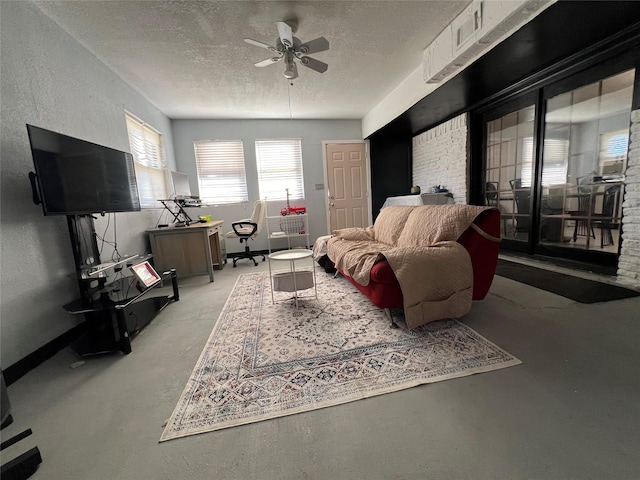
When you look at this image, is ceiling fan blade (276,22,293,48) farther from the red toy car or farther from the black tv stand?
the red toy car

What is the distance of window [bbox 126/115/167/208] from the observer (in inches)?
136

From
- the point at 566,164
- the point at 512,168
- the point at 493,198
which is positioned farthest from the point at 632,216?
the point at 493,198

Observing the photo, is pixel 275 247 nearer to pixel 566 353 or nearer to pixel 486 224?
pixel 486 224

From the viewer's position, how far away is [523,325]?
1.79m

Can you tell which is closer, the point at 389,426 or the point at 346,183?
the point at 389,426

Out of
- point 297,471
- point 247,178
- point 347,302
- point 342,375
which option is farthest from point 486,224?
point 247,178

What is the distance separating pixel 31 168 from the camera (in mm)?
1794

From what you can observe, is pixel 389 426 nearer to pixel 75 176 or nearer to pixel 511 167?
pixel 75 176

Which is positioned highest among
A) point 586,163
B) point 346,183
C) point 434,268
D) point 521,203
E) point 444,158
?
point 444,158

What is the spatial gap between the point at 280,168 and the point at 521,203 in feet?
13.4

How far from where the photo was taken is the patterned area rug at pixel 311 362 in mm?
1222

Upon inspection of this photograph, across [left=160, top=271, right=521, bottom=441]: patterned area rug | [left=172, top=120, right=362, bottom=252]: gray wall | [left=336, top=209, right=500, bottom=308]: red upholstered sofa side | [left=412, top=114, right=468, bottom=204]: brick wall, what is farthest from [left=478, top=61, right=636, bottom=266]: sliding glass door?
[left=172, top=120, right=362, bottom=252]: gray wall

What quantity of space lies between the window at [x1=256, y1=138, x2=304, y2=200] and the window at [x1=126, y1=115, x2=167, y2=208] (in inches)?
65.8

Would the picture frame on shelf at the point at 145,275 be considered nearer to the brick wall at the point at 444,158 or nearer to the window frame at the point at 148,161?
the window frame at the point at 148,161
